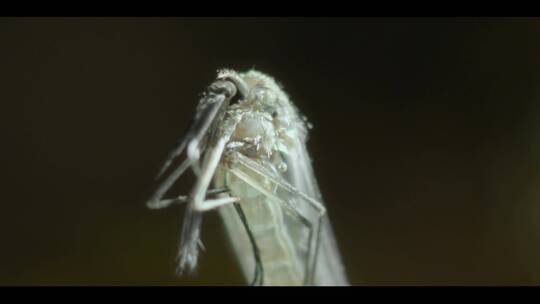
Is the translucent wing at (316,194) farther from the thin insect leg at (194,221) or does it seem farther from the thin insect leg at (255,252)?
the thin insect leg at (194,221)

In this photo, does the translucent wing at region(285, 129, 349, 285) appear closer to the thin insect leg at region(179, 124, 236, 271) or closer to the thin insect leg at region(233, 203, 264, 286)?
the thin insect leg at region(233, 203, 264, 286)

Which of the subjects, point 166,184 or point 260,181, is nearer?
point 166,184

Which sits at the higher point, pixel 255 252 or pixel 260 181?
pixel 260 181

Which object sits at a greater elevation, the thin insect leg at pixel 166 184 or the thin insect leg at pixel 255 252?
the thin insect leg at pixel 166 184

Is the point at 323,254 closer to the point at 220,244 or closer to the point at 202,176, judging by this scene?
the point at 202,176

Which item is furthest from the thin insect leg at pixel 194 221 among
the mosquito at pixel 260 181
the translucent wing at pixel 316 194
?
the translucent wing at pixel 316 194

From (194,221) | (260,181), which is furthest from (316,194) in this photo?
(194,221)

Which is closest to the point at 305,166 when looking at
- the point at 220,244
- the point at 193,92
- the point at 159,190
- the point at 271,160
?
the point at 271,160

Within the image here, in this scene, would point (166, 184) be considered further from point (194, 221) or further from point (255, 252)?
point (255, 252)
